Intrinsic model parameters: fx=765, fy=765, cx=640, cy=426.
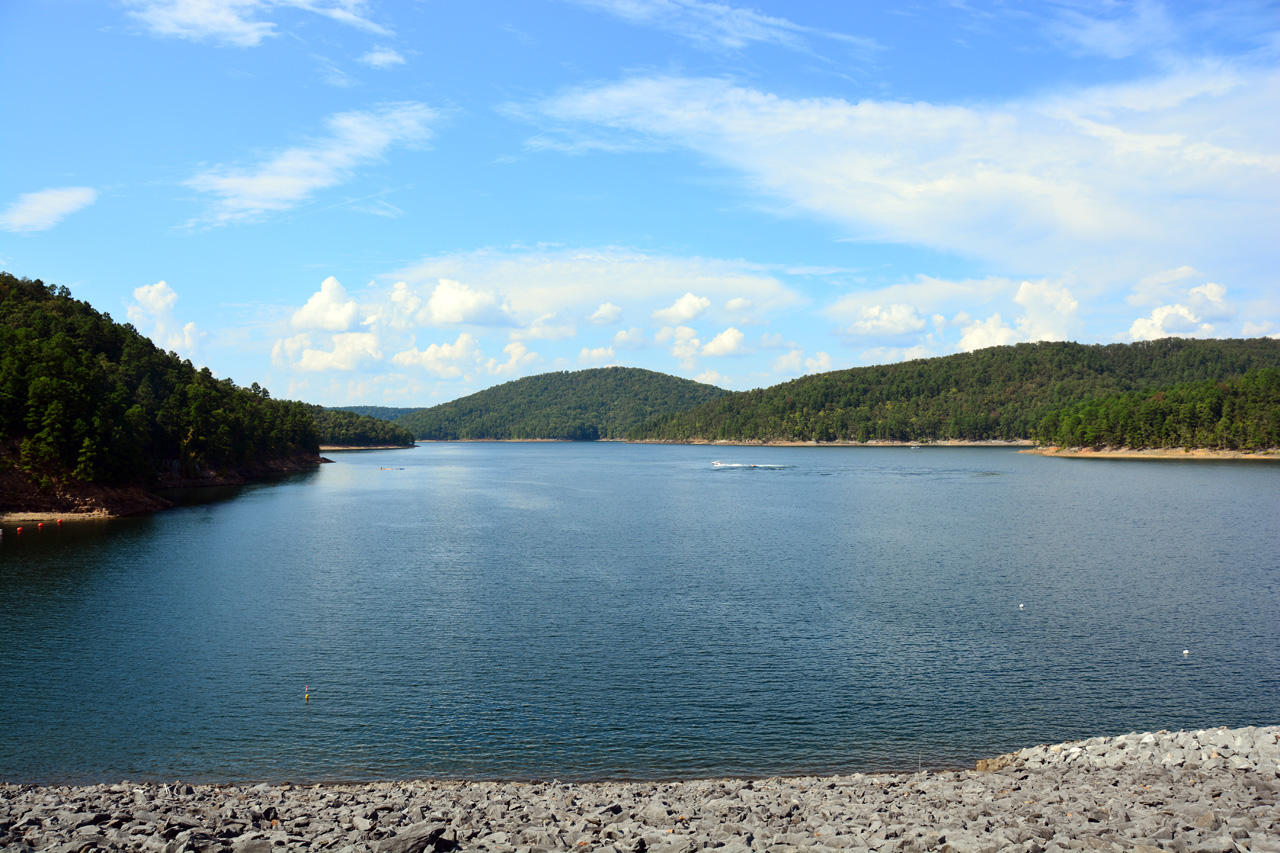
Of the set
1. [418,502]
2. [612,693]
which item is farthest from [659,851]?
[418,502]

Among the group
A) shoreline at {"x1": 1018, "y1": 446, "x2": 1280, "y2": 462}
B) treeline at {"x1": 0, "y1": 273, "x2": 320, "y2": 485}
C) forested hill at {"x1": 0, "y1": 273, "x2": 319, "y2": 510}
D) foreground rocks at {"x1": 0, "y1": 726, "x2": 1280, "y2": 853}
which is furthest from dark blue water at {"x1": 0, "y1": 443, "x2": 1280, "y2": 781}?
shoreline at {"x1": 1018, "y1": 446, "x2": 1280, "y2": 462}

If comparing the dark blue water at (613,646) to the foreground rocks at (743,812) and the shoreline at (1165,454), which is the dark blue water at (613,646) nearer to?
the foreground rocks at (743,812)

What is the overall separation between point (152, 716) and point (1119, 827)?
2437 centimetres

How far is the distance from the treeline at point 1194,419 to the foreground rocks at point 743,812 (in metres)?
173

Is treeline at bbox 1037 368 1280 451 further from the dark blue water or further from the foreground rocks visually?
the foreground rocks

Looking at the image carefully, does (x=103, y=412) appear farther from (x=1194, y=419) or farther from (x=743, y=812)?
(x=1194, y=419)

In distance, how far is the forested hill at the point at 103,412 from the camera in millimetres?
64750

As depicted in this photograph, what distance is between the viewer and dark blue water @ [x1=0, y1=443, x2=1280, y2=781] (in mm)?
20531

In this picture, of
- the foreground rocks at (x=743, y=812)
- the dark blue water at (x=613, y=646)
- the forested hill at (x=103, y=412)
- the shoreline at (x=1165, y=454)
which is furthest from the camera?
the shoreline at (x=1165, y=454)

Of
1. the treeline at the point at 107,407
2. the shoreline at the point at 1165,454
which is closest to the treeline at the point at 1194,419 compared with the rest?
the shoreline at the point at 1165,454

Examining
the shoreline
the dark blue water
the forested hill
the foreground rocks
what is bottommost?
the dark blue water

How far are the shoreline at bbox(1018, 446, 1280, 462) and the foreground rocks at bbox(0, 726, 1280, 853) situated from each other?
559ft

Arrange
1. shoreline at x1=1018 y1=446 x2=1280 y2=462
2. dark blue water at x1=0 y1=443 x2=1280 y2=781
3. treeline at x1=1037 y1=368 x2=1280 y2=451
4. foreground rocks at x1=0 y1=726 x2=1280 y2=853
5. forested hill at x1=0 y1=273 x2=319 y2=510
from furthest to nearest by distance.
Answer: treeline at x1=1037 y1=368 x2=1280 y2=451 < shoreline at x1=1018 y1=446 x2=1280 y2=462 < forested hill at x1=0 y1=273 x2=319 y2=510 < dark blue water at x1=0 y1=443 x2=1280 y2=781 < foreground rocks at x1=0 y1=726 x2=1280 y2=853

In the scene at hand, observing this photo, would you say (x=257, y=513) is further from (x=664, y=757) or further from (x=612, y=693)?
(x=664, y=757)
